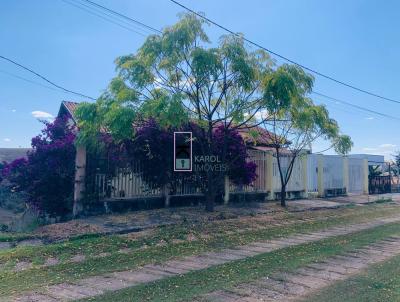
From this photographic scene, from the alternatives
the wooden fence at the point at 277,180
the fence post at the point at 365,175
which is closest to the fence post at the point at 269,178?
the wooden fence at the point at 277,180

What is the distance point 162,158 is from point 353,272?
27.2ft

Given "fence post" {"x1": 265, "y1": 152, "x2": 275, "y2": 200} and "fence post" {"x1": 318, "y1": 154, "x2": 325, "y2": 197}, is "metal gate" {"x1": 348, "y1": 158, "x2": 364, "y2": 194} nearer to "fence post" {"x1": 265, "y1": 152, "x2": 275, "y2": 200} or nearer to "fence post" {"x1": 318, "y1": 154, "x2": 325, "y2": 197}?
"fence post" {"x1": 318, "y1": 154, "x2": 325, "y2": 197}

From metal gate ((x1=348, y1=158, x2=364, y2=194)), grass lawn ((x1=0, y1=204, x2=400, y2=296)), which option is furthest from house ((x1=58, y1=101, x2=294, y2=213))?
metal gate ((x1=348, y1=158, x2=364, y2=194))

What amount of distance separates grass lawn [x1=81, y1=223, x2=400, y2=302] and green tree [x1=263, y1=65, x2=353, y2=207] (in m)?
4.67

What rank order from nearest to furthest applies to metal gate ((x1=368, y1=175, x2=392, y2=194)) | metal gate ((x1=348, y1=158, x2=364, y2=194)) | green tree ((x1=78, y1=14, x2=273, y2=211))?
green tree ((x1=78, y1=14, x2=273, y2=211)), metal gate ((x1=348, y1=158, x2=364, y2=194)), metal gate ((x1=368, y1=175, x2=392, y2=194))

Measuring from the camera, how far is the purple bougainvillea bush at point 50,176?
11562mm

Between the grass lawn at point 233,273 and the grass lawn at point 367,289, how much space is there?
1060 mm

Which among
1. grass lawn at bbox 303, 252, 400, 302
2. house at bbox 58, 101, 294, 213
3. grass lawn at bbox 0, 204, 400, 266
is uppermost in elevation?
house at bbox 58, 101, 294, 213

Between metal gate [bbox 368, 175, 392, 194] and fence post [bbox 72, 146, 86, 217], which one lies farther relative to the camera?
metal gate [bbox 368, 175, 392, 194]

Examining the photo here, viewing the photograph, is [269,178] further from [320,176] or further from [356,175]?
[356,175]

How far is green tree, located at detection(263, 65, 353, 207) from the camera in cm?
1155

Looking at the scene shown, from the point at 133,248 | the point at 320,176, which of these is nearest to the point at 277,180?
the point at 320,176

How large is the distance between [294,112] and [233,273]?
9295mm

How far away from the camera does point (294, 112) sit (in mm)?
14094
